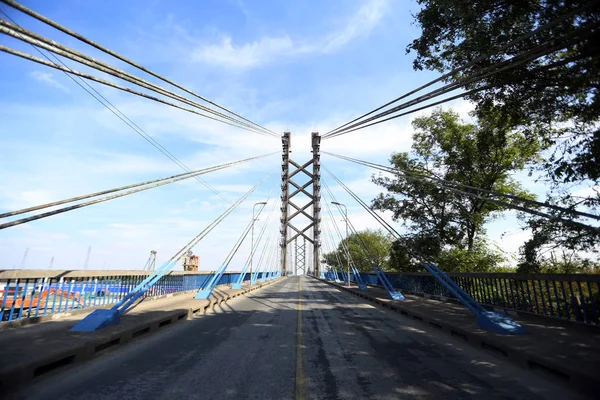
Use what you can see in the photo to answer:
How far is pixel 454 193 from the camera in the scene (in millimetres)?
22578

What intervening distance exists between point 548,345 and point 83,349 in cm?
901

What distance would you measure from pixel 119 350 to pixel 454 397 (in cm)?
646

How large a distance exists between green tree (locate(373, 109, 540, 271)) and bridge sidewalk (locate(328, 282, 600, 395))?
38.7ft

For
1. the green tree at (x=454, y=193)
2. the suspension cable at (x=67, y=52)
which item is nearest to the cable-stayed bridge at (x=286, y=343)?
the suspension cable at (x=67, y=52)

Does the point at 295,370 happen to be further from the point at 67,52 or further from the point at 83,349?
the point at 67,52

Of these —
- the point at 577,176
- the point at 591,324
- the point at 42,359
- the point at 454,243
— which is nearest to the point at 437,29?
the point at 577,176

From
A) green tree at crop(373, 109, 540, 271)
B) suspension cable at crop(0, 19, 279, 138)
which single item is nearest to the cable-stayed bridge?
suspension cable at crop(0, 19, 279, 138)

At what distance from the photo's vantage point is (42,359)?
504 centimetres

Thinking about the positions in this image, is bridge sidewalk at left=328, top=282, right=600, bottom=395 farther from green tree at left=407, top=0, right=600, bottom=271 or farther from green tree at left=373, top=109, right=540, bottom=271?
green tree at left=373, top=109, right=540, bottom=271

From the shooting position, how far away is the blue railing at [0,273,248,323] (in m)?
7.70

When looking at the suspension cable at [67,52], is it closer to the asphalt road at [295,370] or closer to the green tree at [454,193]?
the asphalt road at [295,370]

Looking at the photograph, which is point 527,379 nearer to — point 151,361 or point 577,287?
point 577,287

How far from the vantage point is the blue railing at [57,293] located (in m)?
7.70

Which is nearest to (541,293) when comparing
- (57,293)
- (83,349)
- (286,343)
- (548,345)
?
(548,345)
